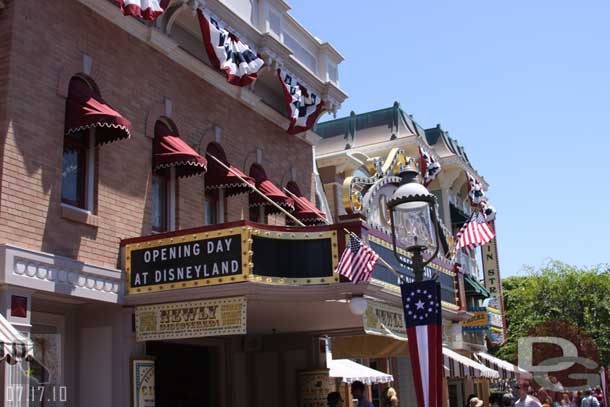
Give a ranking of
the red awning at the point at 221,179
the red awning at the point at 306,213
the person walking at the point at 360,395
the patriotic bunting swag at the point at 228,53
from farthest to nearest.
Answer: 1. the red awning at the point at 306,213
2. the red awning at the point at 221,179
3. the patriotic bunting swag at the point at 228,53
4. the person walking at the point at 360,395

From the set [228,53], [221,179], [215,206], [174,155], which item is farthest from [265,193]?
[174,155]

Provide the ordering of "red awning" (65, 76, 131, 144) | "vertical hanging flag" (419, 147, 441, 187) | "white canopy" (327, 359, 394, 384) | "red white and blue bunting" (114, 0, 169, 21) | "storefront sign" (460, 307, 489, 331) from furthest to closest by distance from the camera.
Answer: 1. "storefront sign" (460, 307, 489, 331)
2. "vertical hanging flag" (419, 147, 441, 187)
3. "white canopy" (327, 359, 394, 384)
4. "red white and blue bunting" (114, 0, 169, 21)
5. "red awning" (65, 76, 131, 144)

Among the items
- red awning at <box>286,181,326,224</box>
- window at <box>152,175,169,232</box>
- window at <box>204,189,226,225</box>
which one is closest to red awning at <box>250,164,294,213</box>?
red awning at <box>286,181,326,224</box>

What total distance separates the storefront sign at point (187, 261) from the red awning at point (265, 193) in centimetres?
457

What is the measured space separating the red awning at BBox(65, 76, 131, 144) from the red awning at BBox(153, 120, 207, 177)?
142 centimetres

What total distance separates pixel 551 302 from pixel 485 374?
2208 cm

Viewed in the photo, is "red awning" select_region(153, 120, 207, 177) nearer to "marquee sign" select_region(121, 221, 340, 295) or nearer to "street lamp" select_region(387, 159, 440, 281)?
"marquee sign" select_region(121, 221, 340, 295)

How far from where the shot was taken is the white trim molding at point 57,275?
34.5 feet

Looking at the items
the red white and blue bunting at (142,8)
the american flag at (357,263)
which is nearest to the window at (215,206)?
the red white and blue bunting at (142,8)

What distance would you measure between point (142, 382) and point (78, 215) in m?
3.01

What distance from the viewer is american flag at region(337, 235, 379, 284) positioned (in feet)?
39.5

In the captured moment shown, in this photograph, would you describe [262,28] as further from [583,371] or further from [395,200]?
[583,371]
